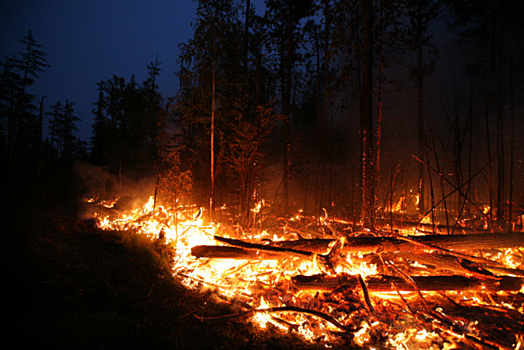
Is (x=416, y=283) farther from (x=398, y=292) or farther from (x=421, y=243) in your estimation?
(x=421, y=243)

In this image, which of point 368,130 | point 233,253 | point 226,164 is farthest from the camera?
point 226,164

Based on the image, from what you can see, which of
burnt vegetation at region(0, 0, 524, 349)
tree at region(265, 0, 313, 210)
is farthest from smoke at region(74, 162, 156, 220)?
tree at region(265, 0, 313, 210)

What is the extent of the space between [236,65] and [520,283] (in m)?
9.66

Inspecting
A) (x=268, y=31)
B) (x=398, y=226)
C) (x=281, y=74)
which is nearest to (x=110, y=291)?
(x=398, y=226)

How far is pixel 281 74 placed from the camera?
49.5 ft

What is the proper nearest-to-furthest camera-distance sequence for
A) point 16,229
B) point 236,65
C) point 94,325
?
point 94,325 → point 16,229 → point 236,65

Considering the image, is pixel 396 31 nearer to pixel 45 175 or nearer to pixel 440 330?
pixel 440 330

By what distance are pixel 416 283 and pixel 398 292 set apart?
16.2 inches

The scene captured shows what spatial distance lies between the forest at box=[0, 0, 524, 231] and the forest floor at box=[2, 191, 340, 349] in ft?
12.4

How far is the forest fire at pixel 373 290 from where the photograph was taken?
3.55m

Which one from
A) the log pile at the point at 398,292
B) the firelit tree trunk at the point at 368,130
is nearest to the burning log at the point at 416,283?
the log pile at the point at 398,292

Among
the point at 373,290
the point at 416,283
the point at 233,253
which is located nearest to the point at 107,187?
the point at 233,253

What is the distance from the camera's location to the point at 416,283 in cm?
415

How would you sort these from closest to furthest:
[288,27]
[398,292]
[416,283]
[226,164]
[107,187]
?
1. [398,292]
2. [416,283]
3. [226,164]
4. [288,27]
5. [107,187]
